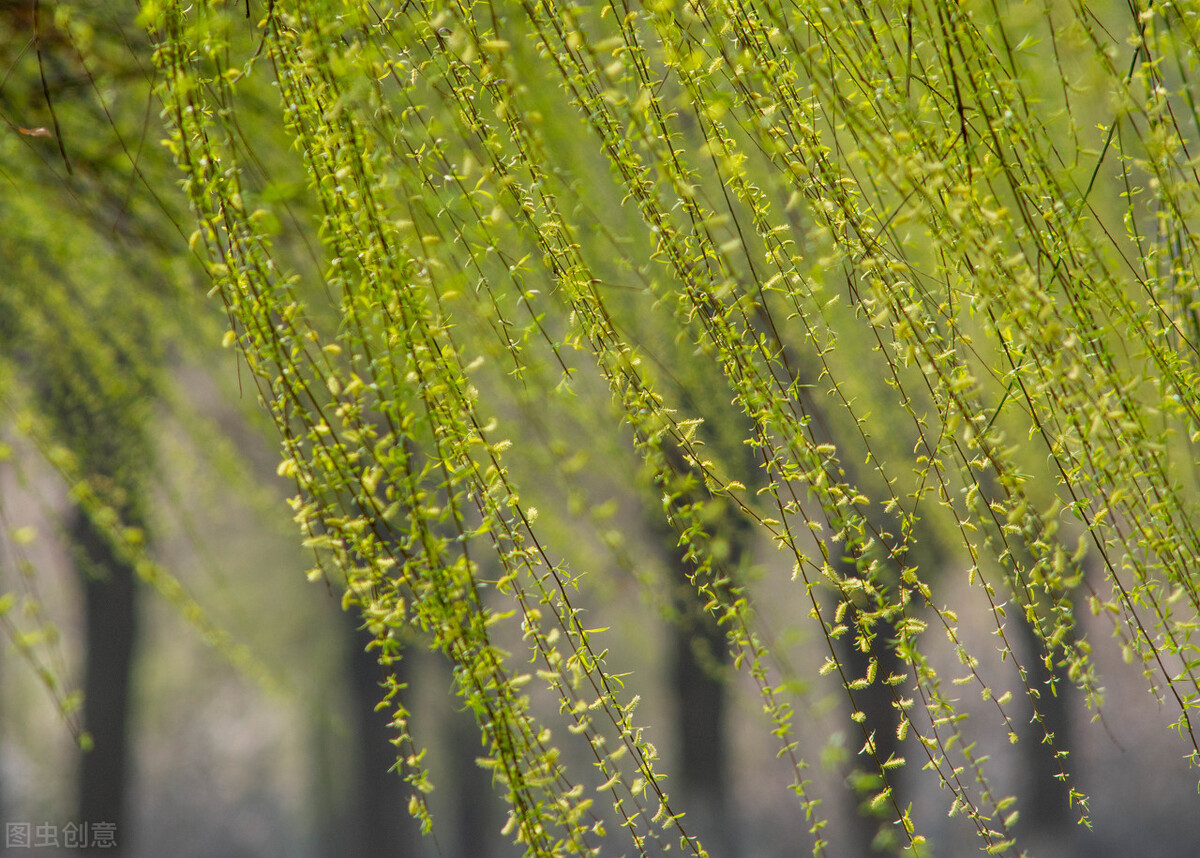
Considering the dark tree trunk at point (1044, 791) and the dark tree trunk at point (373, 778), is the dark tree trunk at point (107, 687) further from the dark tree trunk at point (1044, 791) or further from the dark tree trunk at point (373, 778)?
the dark tree trunk at point (1044, 791)

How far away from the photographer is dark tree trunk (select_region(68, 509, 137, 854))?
573 cm

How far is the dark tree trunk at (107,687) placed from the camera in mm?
5734

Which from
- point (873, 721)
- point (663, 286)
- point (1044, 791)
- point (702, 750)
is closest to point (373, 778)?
point (702, 750)

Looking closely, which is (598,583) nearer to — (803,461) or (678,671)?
(678,671)

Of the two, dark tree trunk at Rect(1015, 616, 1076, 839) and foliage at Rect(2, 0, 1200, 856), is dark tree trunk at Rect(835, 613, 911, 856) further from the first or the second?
foliage at Rect(2, 0, 1200, 856)

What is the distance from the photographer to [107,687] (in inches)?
231

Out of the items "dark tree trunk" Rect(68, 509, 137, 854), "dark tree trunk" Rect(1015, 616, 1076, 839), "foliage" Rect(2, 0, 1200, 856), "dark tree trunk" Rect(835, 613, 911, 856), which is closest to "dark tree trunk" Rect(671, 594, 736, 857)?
"dark tree trunk" Rect(835, 613, 911, 856)

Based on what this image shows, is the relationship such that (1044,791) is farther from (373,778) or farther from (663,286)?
(663,286)

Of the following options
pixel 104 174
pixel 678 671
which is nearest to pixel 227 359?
pixel 104 174

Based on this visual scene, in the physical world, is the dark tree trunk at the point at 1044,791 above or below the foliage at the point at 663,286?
below

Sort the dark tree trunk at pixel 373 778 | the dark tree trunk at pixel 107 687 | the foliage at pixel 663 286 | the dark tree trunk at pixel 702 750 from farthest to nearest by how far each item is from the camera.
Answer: the dark tree trunk at pixel 373 778
the dark tree trunk at pixel 702 750
the dark tree trunk at pixel 107 687
the foliage at pixel 663 286

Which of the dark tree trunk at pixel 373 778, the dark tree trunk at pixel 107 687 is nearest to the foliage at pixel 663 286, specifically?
the dark tree trunk at pixel 107 687

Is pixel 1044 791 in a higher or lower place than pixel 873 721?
lower

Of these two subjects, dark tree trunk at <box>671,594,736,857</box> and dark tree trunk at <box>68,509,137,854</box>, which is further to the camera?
dark tree trunk at <box>671,594,736,857</box>
